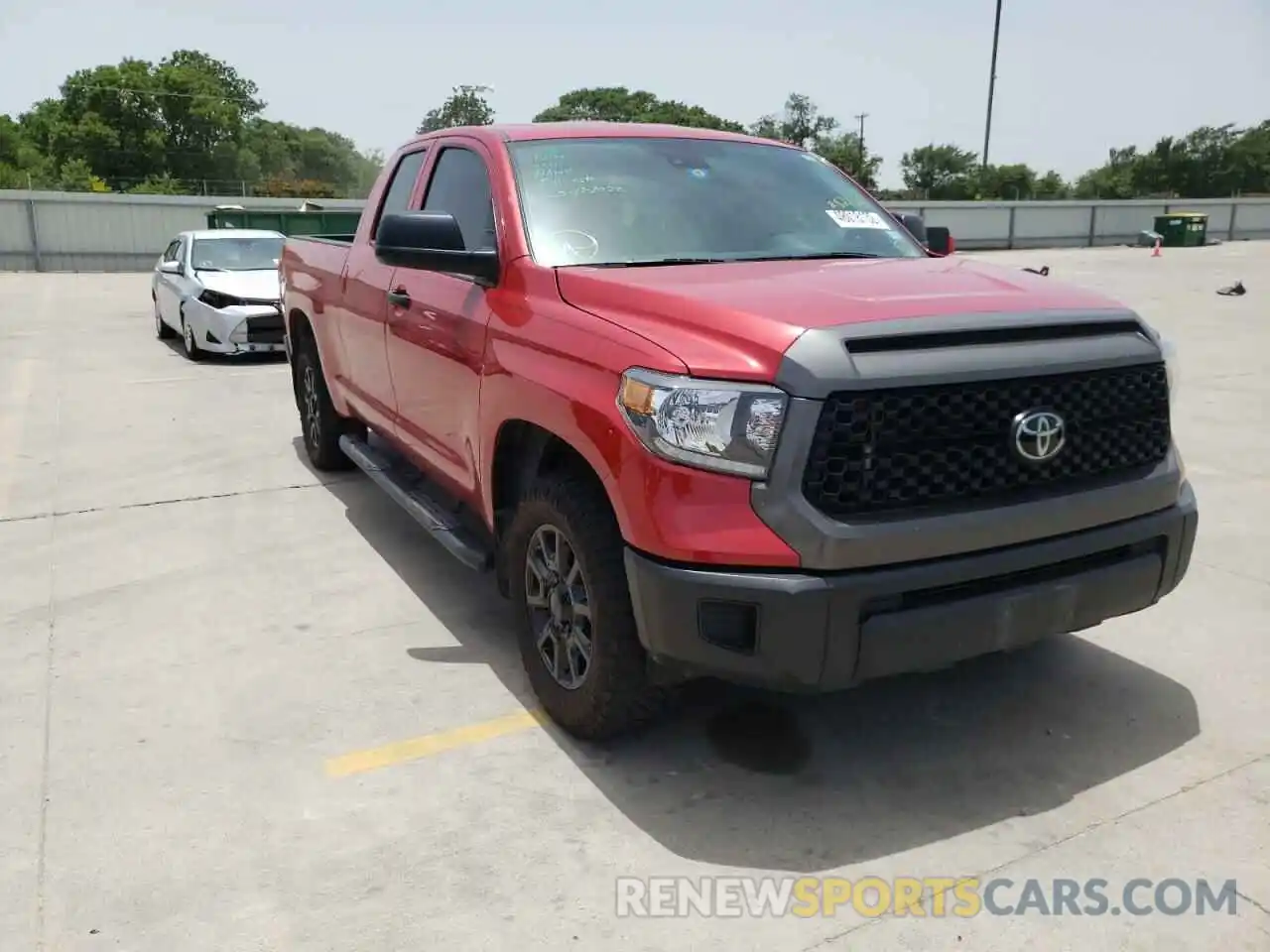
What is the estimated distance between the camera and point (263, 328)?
1205 centimetres

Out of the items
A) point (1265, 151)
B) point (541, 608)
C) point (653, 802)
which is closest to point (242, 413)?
point (541, 608)

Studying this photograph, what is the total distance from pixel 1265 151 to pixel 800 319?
361 feet

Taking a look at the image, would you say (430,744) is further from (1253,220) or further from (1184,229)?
(1253,220)

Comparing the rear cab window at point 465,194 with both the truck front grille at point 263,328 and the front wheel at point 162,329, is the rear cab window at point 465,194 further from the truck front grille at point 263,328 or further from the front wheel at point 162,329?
the front wheel at point 162,329

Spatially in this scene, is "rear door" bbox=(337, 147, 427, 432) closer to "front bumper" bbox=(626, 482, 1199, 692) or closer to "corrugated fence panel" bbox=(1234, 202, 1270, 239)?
"front bumper" bbox=(626, 482, 1199, 692)

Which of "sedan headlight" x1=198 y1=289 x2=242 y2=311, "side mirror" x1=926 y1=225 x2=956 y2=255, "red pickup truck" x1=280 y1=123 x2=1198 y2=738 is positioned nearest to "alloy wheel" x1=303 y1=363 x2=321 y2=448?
"red pickup truck" x1=280 y1=123 x2=1198 y2=738

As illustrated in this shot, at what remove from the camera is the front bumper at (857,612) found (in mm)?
2703

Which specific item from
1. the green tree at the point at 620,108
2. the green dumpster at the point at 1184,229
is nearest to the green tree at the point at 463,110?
the green tree at the point at 620,108

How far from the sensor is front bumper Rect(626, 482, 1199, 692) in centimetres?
270

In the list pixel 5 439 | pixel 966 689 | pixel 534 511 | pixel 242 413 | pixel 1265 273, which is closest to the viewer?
pixel 534 511

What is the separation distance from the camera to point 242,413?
9.01 m

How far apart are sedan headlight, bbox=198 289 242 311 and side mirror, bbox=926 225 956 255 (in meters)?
9.11

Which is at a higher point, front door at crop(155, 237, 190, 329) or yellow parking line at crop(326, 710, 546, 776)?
front door at crop(155, 237, 190, 329)

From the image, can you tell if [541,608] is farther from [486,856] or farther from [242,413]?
[242,413]
